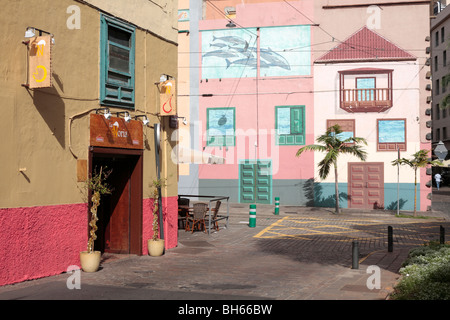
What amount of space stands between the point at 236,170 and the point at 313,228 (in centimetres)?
1131

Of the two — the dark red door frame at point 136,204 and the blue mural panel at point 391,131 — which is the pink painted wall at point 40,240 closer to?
the dark red door frame at point 136,204

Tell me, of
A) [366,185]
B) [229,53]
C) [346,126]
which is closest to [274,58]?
[229,53]

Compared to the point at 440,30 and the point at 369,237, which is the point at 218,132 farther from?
the point at 440,30

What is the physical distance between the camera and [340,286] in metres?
9.21

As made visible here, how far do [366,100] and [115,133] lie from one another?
19.9m

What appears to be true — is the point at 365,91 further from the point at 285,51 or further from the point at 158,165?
the point at 158,165

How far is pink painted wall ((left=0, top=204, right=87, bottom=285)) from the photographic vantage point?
905 cm

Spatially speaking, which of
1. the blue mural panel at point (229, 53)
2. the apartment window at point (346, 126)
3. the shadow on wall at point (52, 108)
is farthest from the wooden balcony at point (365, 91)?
the shadow on wall at point (52, 108)

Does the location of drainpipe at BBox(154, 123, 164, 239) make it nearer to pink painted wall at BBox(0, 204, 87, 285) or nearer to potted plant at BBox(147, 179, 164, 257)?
potted plant at BBox(147, 179, 164, 257)

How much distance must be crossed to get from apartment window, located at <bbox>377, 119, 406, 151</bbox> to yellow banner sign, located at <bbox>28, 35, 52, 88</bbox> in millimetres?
22562

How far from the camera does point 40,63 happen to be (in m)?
9.41

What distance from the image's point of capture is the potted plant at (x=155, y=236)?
12812mm

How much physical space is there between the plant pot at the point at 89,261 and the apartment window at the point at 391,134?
21392 millimetres
